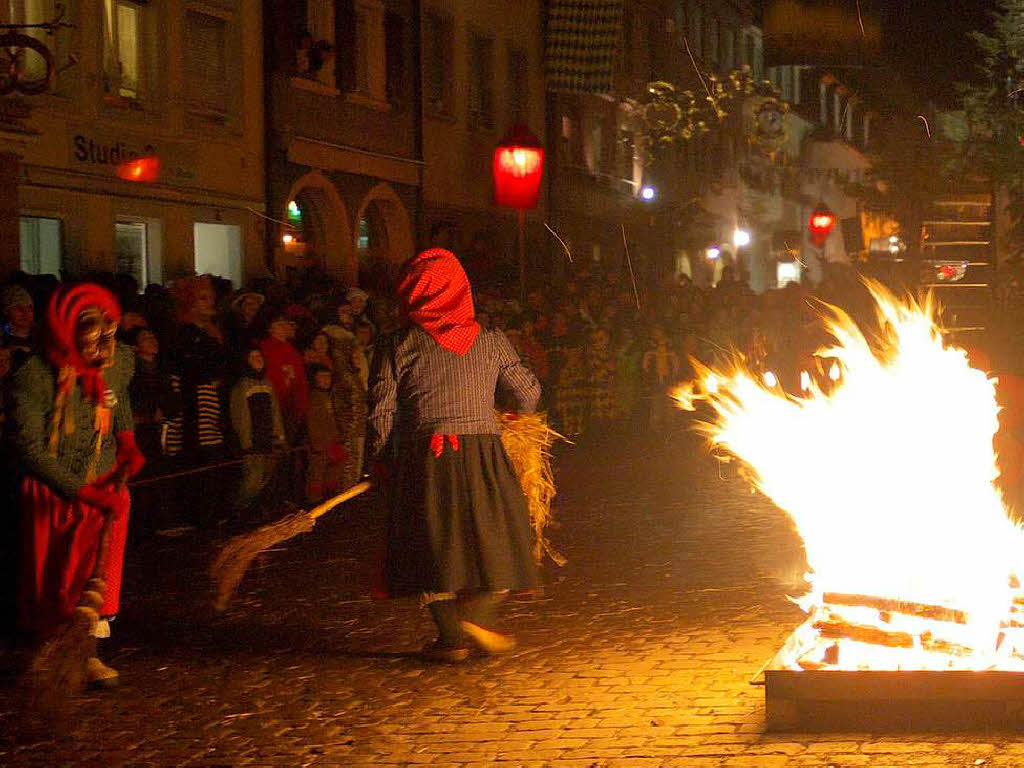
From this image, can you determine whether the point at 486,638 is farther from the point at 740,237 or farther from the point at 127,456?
the point at 740,237

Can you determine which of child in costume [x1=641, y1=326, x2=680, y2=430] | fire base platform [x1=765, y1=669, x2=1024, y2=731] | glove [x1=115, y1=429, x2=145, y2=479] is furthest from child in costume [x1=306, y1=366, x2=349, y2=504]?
fire base platform [x1=765, y1=669, x2=1024, y2=731]

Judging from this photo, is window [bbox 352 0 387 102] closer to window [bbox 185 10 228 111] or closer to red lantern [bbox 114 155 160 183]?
window [bbox 185 10 228 111]

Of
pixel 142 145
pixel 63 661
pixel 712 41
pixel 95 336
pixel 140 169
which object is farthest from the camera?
pixel 712 41

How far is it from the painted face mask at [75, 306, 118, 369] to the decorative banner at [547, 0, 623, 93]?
21.6 m

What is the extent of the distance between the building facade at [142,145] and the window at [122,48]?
0.02 metres

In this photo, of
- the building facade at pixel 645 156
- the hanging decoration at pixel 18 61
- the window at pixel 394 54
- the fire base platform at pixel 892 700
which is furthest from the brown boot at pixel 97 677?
the building facade at pixel 645 156

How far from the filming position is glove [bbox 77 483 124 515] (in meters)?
7.72

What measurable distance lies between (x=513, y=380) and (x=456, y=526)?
2.69ft

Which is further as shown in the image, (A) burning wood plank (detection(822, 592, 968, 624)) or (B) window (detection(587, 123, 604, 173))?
(B) window (detection(587, 123, 604, 173))

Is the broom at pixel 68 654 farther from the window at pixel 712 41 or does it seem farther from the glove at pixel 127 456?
the window at pixel 712 41

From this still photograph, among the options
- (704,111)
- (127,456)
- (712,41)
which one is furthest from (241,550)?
(712,41)

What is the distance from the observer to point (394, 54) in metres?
27.5

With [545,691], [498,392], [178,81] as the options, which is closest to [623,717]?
[545,691]

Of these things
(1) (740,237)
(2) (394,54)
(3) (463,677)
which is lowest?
(3) (463,677)
